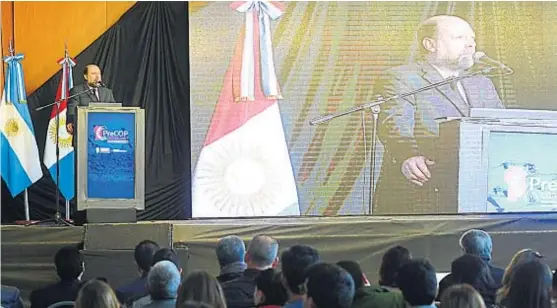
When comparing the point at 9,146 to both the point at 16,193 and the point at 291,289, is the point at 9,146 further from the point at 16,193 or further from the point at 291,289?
the point at 291,289

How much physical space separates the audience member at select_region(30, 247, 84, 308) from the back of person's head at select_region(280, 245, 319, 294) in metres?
1.16

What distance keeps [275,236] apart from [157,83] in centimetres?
223

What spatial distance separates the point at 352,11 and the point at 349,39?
0.27m

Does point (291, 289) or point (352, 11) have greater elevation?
point (352, 11)

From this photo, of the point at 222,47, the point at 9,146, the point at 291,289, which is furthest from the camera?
the point at 222,47

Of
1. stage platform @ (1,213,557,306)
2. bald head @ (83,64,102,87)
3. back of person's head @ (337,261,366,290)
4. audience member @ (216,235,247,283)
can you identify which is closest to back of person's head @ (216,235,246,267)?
audience member @ (216,235,247,283)

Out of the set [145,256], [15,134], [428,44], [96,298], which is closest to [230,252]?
[145,256]

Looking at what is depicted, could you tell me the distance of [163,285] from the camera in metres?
3.26

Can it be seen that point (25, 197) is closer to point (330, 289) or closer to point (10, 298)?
point (10, 298)

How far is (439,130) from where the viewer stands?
304 inches

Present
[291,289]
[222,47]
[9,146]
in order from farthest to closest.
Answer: [222,47] < [9,146] < [291,289]

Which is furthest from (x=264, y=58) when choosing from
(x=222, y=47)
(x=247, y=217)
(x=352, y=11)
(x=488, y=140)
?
(x=488, y=140)

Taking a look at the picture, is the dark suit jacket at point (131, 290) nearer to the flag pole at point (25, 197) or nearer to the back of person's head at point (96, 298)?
the back of person's head at point (96, 298)

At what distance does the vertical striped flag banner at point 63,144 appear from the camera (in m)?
7.11
